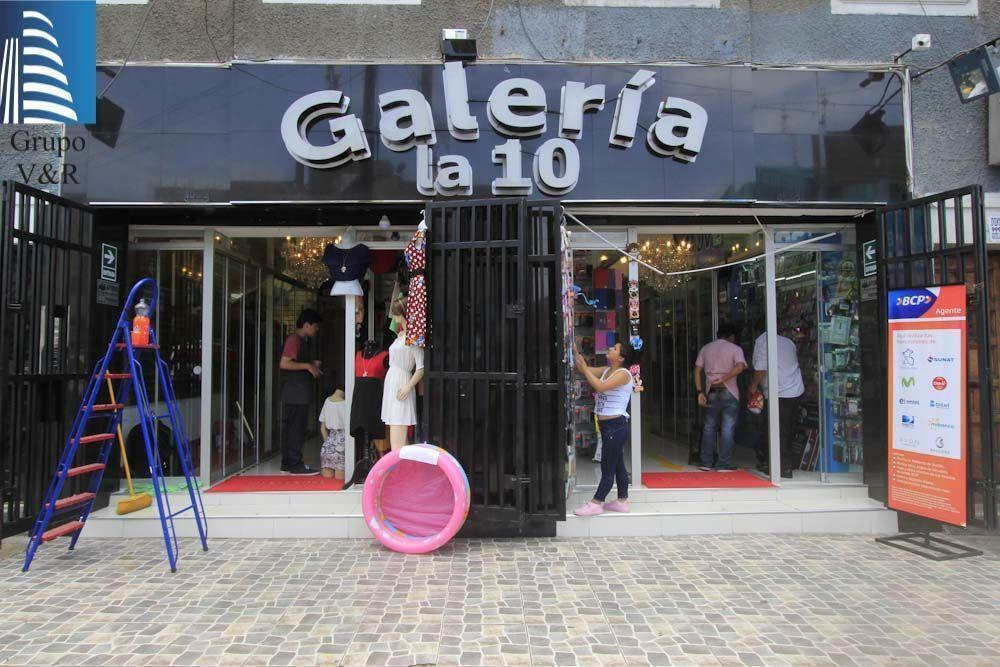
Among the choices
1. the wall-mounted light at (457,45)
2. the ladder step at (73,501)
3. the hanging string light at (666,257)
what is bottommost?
the ladder step at (73,501)

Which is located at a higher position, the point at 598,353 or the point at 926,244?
the point at 926,244

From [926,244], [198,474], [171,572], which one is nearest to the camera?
[171,572]

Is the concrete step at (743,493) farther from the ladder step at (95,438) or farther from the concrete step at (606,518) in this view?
the ladder step at (95,438)

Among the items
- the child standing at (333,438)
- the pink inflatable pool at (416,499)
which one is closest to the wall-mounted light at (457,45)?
the pink inflatable pool at (416,499)

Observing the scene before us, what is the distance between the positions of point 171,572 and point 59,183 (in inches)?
153

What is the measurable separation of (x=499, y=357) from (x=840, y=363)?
13.1 feet

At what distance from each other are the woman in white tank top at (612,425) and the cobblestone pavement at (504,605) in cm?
47

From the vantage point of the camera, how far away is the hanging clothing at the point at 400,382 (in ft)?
Result: 18.1

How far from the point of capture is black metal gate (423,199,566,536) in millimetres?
5004

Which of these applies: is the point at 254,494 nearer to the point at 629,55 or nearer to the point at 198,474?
the point at 198,474

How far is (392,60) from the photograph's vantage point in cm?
584

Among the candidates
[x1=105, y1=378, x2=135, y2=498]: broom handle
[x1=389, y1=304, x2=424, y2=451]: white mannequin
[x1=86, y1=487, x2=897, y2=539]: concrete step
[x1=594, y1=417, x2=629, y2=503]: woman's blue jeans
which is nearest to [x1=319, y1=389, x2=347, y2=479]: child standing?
[x1=86, y1=487, x2=897, y2=539]: concrete step

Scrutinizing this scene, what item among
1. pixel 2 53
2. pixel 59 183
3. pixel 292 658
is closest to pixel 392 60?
pixel 59 183

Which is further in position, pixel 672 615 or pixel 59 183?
pixel 59 183
